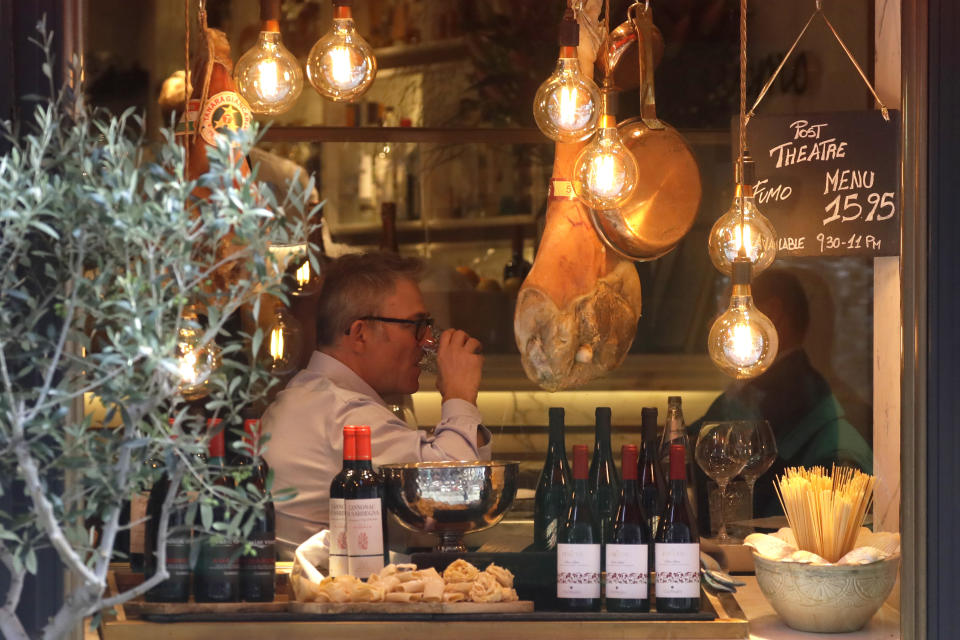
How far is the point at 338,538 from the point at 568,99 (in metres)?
0.95

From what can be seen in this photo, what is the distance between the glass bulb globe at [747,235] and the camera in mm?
2711

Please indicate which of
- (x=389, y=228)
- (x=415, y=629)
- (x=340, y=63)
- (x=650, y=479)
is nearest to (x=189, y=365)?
(x=415, y=629)

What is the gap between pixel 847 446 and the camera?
3.69 meters

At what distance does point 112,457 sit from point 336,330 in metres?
1.74

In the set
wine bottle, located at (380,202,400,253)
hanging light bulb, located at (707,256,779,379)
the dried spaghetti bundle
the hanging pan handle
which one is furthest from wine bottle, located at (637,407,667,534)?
wine bottle, located at (380,202,400,253)

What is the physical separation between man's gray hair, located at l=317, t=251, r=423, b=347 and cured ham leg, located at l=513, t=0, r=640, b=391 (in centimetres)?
63

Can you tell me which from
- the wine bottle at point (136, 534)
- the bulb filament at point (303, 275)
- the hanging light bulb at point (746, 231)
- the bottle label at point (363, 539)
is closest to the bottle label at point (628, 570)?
the bottle label at point (363, 539)

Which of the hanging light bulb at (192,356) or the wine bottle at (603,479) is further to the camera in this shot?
the wine bottle at (603,479)

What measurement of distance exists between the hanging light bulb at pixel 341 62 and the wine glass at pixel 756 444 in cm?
119

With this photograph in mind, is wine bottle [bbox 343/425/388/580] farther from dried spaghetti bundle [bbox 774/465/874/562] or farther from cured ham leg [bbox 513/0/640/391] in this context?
dried spaghetti bundle [bbox 774/465/874/562]

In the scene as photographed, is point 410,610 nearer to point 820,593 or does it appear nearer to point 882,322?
point 820,593

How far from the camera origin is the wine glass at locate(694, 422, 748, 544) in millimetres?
2965

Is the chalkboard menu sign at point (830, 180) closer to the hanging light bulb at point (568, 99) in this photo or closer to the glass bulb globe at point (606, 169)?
the glass bulb globe at point (606, 169)

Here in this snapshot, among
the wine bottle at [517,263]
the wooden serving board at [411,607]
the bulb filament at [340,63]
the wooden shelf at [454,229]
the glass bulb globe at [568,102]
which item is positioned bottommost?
the wooden serving board at [411,607]
